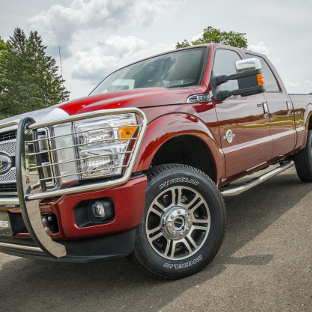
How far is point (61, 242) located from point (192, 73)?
1.94m

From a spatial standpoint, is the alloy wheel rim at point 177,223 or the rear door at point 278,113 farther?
the rear door at point 278,113

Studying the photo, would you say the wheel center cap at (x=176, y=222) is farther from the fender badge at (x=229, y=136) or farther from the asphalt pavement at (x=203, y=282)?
the fender badge at (x=229, y=136)

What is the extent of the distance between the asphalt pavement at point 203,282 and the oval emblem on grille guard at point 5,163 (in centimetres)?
100

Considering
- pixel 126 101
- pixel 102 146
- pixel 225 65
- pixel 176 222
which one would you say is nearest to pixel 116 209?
pixel 102 146

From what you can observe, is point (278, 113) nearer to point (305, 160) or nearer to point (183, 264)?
point (305, 160)

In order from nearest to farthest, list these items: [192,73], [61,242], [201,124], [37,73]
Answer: [61,242] → [201,124] → [192,73] → [37,73]

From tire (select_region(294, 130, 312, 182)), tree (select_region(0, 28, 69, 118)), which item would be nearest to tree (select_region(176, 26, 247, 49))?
tree (select_region(0, 28, 69, 118))

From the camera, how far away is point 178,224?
258 centimetres

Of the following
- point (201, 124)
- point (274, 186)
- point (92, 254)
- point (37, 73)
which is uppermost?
point (37, 73)

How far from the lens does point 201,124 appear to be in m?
2.77

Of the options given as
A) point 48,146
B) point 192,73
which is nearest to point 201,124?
point 192,73

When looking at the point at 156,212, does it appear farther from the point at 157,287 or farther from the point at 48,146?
the point at 48,146

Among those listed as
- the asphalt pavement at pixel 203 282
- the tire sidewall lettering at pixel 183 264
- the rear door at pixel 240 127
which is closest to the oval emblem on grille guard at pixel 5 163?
the asphalt pavement at pixel 203 282

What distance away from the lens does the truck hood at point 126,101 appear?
2270mm
